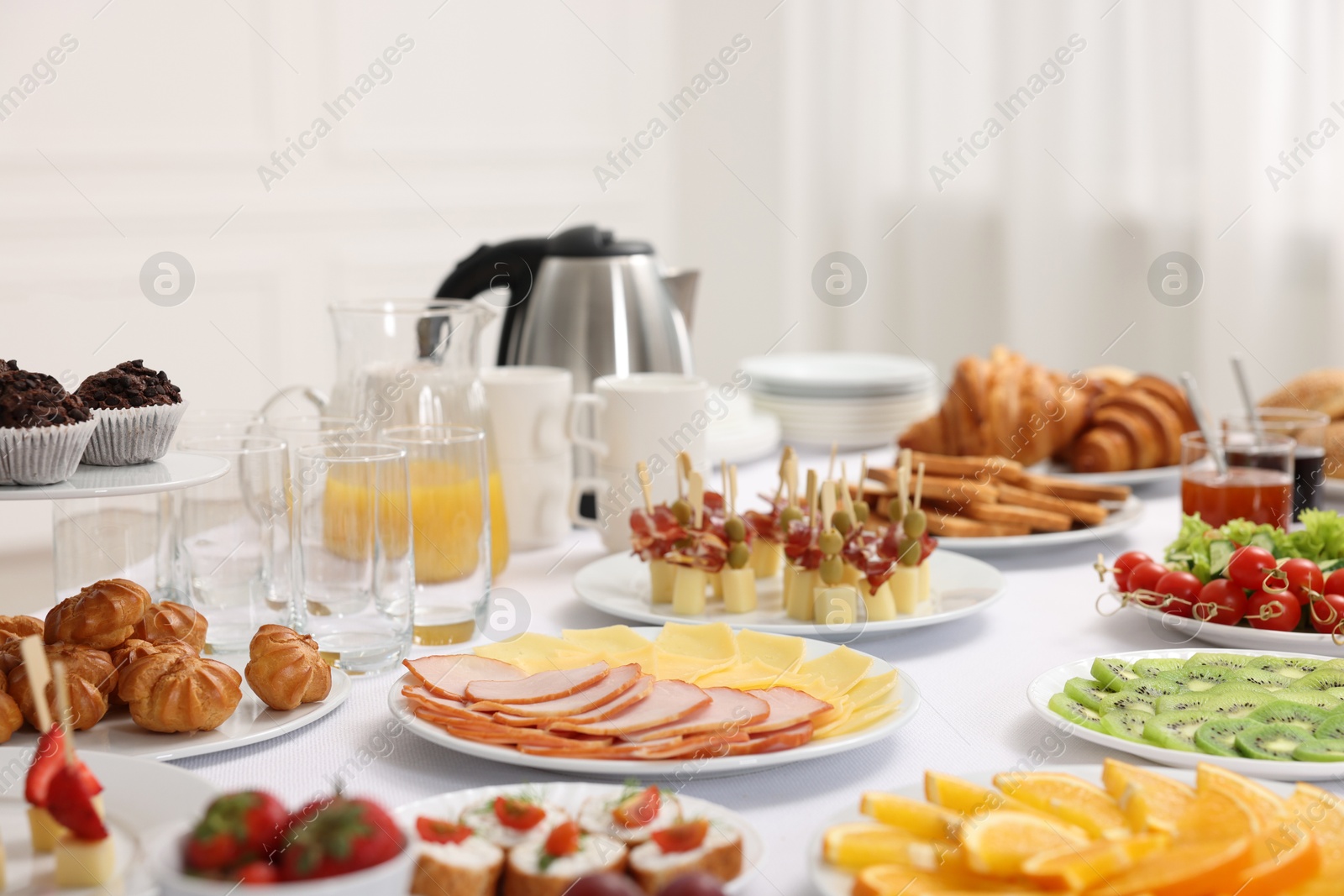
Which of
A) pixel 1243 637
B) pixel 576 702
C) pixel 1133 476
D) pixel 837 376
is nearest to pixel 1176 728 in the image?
pixel 1243 637

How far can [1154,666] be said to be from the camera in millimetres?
999

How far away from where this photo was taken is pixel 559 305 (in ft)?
5.65

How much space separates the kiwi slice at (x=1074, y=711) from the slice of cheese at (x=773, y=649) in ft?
0.65

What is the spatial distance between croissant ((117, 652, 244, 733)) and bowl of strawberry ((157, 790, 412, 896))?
353 millimetres

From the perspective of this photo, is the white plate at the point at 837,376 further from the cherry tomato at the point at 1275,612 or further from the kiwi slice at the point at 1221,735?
the kiwi slice at the point at 1221,735

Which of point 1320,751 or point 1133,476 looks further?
point 1133,476

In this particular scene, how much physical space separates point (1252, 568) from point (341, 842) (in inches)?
35.5

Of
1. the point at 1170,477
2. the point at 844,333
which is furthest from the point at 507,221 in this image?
the point at 1170,477

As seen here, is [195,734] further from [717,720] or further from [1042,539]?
[1042,539]

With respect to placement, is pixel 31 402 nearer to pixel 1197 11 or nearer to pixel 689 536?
pixel 689 536

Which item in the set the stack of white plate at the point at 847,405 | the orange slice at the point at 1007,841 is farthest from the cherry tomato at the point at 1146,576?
the stack of white plate at the point at 847,405

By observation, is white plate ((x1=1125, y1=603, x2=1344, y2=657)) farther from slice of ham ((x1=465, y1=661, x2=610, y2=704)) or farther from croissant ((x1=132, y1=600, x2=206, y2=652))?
croissant ((x1=132, y1=600, x2=206, y2=652))

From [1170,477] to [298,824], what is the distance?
5.24 feet

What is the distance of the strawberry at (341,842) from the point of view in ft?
1.70
